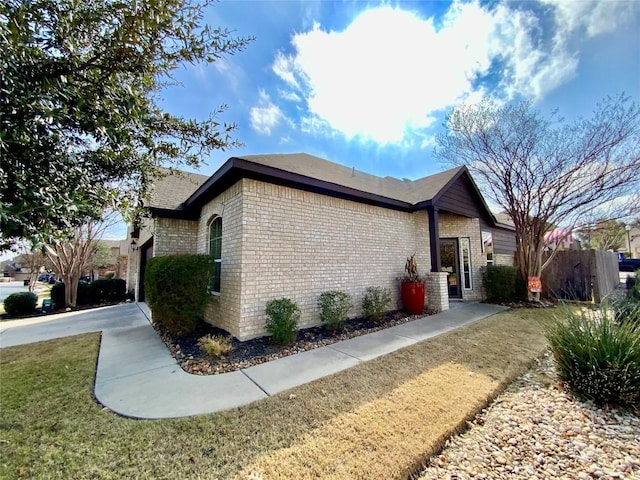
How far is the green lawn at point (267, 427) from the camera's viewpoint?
6.81ft

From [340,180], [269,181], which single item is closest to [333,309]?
[269,181]

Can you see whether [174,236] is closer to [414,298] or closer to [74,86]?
[74,86]

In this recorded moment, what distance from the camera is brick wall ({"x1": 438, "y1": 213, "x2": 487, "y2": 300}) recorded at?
1038 cm

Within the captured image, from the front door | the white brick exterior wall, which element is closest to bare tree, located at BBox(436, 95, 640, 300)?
the front door

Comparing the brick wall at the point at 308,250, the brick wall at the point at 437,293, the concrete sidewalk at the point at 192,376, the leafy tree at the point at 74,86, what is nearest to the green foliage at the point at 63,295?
the concrete sidewalk at the point at 192,376

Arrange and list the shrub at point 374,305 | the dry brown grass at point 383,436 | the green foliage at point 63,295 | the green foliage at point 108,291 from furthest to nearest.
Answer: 1. the green foliage at point 108,291
2. the green foliage at point 63,295
3. the shrub at point 374,305
4. the dry brown grass at point 383,436

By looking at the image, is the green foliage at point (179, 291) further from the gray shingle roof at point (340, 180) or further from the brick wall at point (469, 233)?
the brick wall at point (469, 233)

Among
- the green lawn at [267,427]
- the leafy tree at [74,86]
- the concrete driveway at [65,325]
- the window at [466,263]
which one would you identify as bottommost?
the concrete driveway at [65,325]

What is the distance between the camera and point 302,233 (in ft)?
20.3

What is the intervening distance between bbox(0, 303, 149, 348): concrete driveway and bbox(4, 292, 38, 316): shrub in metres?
1.63

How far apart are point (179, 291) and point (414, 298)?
6160 mm

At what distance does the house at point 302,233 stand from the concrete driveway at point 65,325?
90.2 inches

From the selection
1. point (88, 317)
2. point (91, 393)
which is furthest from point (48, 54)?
point (88, 317)

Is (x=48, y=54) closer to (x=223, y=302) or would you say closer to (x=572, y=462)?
(x=223, y=302)
